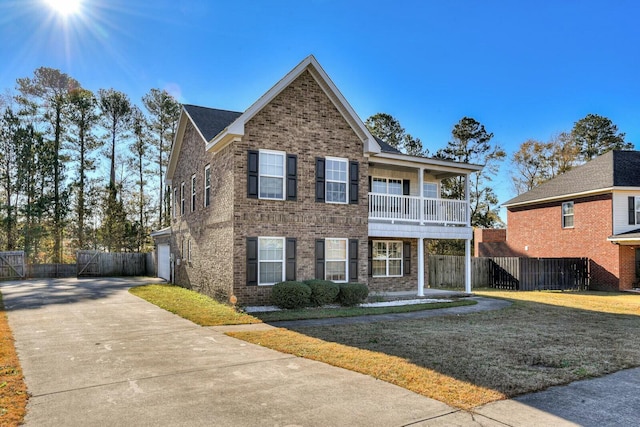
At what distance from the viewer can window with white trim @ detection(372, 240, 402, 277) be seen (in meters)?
18.3

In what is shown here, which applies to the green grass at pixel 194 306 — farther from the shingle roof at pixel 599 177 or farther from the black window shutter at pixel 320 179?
the shingle roof at pixel 599 177

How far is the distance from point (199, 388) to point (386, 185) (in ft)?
46.9

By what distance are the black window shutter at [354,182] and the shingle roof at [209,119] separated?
5.58 m

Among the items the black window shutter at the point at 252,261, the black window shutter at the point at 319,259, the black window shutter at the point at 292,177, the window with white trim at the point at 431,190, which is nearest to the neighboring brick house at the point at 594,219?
the window with white trim at the point at 431,190

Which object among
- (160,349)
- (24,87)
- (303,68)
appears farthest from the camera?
(24,87)

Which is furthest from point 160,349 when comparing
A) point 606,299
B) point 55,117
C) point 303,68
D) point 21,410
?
point 55,117

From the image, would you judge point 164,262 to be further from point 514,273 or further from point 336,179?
point 514,273

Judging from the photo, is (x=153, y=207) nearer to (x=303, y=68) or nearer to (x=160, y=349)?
(x=303, y=68)

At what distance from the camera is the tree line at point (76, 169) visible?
102 feet

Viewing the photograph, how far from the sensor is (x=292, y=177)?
1487 cm

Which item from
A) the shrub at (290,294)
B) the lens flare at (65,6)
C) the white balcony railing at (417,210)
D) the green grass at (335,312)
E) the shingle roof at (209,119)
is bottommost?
the green grass at (335,312)

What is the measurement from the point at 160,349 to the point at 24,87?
1297 inches

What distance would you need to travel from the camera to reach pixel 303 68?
1490 cm

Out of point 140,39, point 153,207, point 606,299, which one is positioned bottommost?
point 606,299
